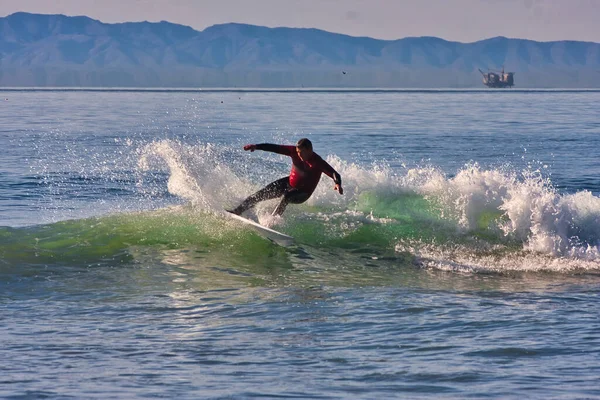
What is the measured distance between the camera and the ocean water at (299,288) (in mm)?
7844

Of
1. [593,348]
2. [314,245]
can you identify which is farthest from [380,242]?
[593,348]

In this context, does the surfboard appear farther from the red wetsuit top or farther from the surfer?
the red wetsuit top

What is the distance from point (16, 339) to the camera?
916 centimetres

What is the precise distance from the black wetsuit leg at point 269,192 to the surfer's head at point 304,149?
0.86m

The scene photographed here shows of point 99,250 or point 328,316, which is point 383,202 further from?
point 328,316

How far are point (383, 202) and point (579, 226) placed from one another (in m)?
4.07

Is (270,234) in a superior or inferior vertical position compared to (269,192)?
inferior

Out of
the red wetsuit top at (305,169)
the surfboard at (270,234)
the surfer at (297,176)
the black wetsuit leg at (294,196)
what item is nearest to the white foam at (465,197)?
the surfboard at (270,234)

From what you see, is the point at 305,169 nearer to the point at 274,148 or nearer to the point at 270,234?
the point at 274,148

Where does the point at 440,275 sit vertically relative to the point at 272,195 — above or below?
below

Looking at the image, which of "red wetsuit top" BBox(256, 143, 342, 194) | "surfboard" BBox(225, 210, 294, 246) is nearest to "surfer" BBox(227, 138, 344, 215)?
"red wetsuit top" BBox(256, 143, 342, 194)

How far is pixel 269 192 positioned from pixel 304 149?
1402 millimetres

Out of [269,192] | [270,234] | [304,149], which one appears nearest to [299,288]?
[304,149]

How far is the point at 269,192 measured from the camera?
15.1 meters
